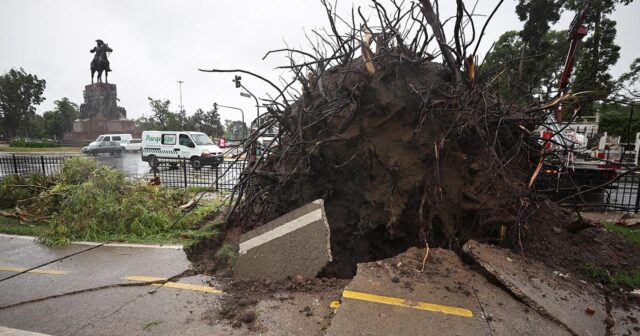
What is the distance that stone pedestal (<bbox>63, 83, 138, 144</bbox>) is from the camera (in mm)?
33750

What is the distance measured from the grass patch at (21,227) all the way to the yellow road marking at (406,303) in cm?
541

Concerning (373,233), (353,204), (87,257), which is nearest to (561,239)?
(373,233)

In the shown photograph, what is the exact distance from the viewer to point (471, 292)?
2887mm

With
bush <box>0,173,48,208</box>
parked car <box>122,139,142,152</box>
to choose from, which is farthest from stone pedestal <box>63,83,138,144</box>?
bush <box>0,173,48,208</box>

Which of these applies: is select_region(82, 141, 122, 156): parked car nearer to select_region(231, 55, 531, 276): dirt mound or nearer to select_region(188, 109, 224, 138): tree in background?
select_region(188, 109, 224, 138): tree in background

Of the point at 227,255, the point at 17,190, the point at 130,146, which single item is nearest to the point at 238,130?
the point at 130,146

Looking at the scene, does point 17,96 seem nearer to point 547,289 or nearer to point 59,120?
point 59,120

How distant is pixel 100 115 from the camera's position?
35250 mm

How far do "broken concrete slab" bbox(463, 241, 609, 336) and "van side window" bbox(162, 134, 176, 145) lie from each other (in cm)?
1761

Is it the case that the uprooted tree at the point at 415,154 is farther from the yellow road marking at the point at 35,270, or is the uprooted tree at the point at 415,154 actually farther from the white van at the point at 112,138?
the white van at the point at 112,138

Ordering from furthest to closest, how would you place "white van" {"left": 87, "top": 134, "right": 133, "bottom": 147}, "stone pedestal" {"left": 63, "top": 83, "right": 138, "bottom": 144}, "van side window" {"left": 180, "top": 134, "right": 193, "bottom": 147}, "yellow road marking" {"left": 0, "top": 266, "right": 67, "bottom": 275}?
1. "stone pedestal" {"left": 63, "top": 83, "right": 138, "bottom": 144}
2. "white van" {"left": 87, "top": 134, "right": 133, "bottom": 147}
3. "van side window" {"left": 180, "top": 134, "right": 193, "bottom": 147}
4. "yellow road marking" {"left": 0, "top": 266, "right": 67, "bottom": 275}

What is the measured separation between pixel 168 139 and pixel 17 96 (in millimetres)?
52740

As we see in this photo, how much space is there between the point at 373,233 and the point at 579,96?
3282mm

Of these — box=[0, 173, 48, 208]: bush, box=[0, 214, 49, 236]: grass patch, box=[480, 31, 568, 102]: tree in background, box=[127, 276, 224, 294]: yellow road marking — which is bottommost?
box=[0, 214, 49, 236]: grass patch
